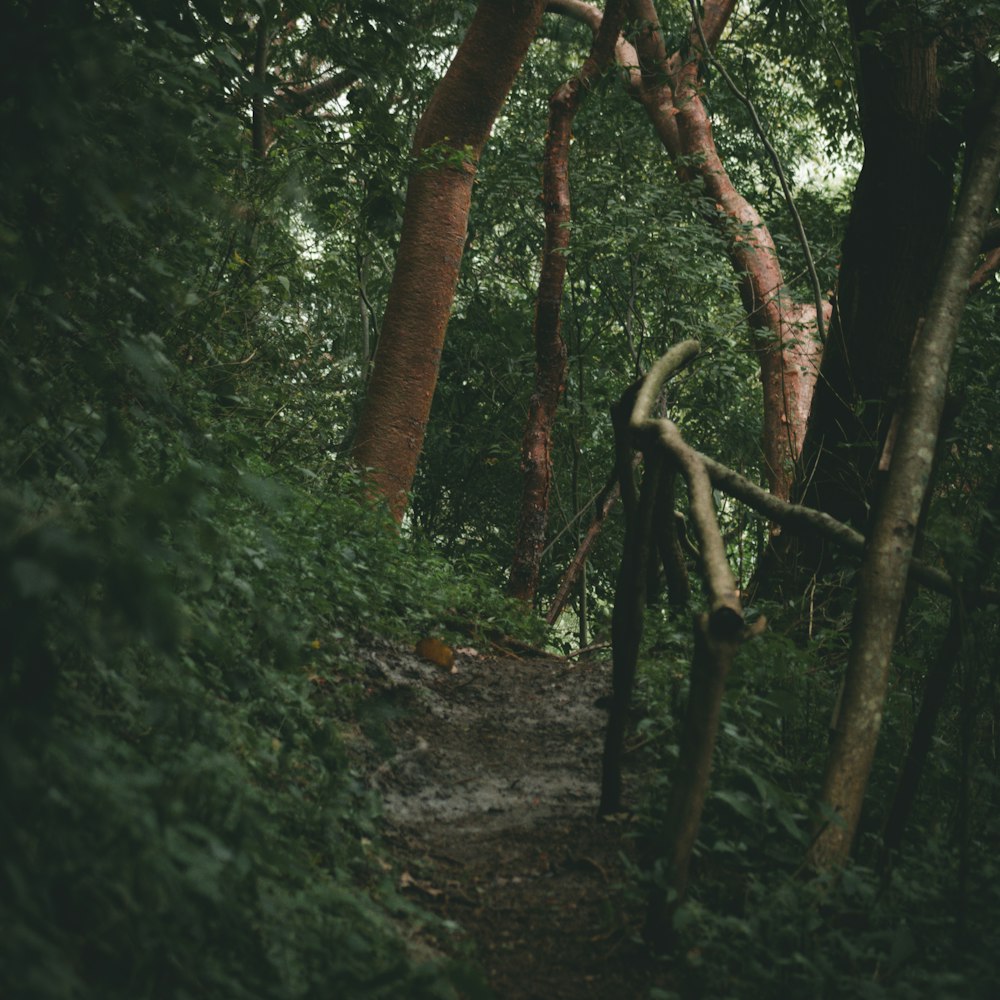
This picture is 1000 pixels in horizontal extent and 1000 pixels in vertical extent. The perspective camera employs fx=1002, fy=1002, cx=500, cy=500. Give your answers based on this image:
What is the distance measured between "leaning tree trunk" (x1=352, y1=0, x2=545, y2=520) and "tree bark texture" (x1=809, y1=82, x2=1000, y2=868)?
18.0ft

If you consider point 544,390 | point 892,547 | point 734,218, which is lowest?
point 892,547

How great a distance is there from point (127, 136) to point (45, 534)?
158 cm

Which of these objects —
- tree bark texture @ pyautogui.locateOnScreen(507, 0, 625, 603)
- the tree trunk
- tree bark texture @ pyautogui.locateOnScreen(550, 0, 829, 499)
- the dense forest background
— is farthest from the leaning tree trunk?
the tree trunk

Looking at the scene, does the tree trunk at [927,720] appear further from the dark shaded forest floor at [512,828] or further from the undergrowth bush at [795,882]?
the dark shaded forest floor at [512,828]

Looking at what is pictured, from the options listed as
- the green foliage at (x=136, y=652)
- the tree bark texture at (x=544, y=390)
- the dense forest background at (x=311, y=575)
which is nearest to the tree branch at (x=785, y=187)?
the dense forest background at (x=311, y=575)

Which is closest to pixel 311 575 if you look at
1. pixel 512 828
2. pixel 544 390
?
pixel 512 828

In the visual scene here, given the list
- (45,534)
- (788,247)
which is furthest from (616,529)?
(45,534)

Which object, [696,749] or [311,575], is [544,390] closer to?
[311,575]

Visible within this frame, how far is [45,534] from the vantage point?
1480 millimetres

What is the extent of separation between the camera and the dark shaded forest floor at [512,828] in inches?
111

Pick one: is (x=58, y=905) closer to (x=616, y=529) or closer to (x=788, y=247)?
(x=788, y=247)

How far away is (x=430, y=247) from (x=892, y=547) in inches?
246

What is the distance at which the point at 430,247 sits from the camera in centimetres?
862

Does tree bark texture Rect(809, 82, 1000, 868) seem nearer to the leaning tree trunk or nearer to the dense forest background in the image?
the dense forest background
